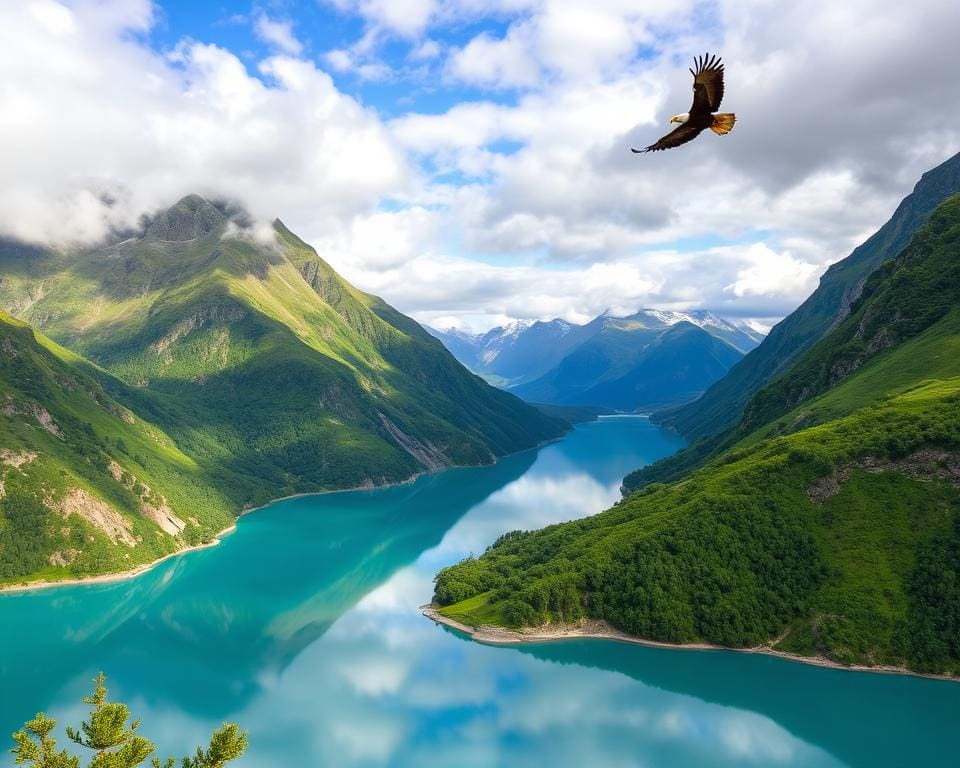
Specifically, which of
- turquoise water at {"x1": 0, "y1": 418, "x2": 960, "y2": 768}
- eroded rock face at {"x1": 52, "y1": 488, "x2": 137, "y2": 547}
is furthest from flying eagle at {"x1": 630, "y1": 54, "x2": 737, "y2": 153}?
eroded rock face at {"x1": 52, "y1": 488, "x2": 137, "y2": 547}

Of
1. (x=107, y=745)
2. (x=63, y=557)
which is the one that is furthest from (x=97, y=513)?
(x=107, y=745)

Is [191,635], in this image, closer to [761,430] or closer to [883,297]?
[761,430]

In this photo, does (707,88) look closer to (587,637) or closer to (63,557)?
(587,637)

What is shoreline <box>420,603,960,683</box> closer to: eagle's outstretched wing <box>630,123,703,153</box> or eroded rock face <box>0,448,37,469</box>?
eagle's outstretched wing <box>630,123,703,153</box>

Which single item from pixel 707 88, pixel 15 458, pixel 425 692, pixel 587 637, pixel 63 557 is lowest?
pixel 425 692

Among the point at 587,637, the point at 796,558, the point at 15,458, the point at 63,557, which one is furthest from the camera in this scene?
the point at 15,458

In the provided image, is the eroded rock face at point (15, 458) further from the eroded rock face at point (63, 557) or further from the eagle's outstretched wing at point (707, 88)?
the eagle's outstretched wing at point (707, 88)

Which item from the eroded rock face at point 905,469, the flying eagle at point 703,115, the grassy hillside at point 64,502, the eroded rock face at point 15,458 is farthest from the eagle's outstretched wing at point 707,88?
the eroded rock face at point 15,458

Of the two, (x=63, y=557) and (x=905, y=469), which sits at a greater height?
(x=905, y=469)
